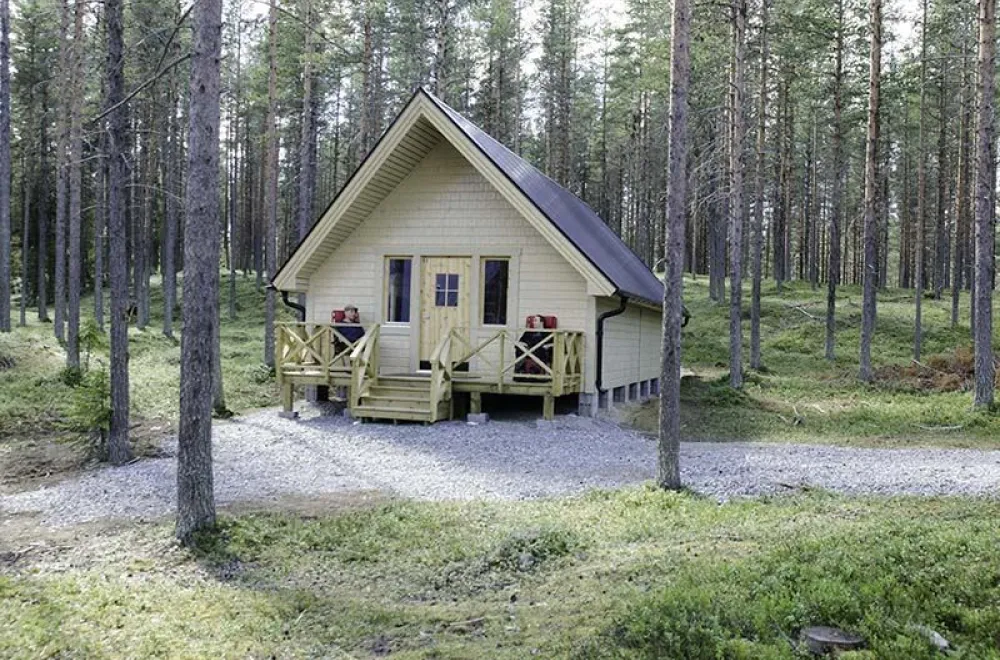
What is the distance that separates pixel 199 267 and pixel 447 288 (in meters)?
7.98

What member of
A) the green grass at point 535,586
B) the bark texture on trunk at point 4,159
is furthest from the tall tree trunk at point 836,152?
the bark texture on trunk at point 4,159

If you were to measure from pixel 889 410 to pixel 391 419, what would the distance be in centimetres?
992

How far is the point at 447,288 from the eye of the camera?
14.3m

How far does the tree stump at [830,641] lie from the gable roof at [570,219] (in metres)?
9.16

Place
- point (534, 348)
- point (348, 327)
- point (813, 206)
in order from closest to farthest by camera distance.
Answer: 1. point (534, 348)
2. point (348, 327)
3. point (813, 206)

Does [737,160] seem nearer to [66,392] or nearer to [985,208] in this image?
[985,208]

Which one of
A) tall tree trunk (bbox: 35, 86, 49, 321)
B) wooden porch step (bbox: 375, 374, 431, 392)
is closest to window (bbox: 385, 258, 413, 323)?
wooden porch step (bbox: 375, 374, 431, 392)

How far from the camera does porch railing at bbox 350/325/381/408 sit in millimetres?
12844

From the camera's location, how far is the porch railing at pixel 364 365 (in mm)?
12844

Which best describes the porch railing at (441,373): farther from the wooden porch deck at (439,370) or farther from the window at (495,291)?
the window at (495,291)

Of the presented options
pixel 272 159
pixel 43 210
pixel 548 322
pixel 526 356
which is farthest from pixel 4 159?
pixel 526 356

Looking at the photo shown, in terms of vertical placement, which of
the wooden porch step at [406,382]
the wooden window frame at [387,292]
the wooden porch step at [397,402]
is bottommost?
the wooden porch step at [397,402]

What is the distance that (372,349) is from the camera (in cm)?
1348

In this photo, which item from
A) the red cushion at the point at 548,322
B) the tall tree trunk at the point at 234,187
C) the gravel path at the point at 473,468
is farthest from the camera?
the tall tree trunk at the point at 234,187
